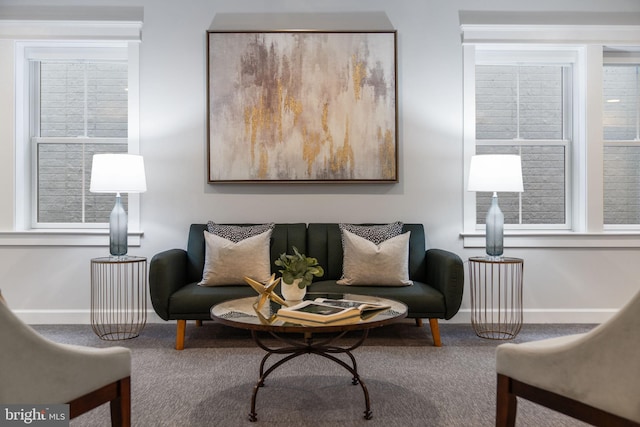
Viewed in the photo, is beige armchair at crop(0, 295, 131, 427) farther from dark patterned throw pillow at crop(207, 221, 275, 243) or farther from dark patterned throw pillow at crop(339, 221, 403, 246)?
dark patterned throw pillow at crop(339, 221, 403, 246)

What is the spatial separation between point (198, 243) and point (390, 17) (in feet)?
7.85

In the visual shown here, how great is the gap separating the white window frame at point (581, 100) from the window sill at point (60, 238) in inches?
110

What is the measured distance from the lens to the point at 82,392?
1573 mm

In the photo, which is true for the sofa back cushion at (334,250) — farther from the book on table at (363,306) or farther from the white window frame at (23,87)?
the white window frame at (23,87)

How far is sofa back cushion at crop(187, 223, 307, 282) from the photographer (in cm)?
383

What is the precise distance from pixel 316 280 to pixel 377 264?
1.63 ft

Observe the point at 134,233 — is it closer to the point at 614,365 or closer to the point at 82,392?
the point at 82,392

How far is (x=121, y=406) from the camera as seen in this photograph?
5.68ft

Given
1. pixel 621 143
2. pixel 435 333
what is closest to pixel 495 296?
pixel 435 333

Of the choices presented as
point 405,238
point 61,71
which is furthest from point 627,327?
point 61,71

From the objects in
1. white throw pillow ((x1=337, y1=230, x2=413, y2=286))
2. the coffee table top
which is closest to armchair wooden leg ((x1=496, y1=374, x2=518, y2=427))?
the coffee table top

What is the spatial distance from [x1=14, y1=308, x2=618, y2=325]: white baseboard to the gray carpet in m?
0.33

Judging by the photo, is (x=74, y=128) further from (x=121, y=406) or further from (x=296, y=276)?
(x=121, y=406)

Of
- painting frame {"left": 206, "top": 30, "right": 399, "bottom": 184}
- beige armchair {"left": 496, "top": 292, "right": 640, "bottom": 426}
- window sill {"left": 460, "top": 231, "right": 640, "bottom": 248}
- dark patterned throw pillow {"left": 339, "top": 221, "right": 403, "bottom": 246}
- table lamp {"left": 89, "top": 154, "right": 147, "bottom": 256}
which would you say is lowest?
beige armchair {"left": 496, "top": 292, "right": 640, "bottom": 426}
